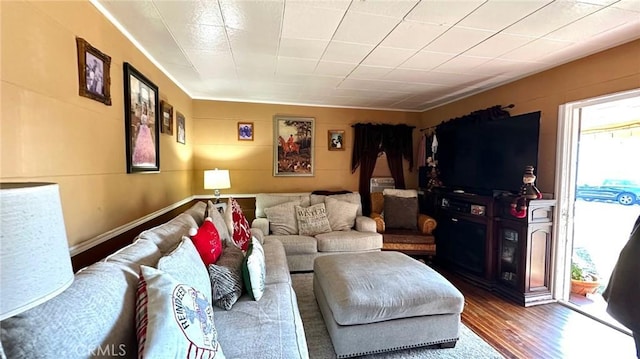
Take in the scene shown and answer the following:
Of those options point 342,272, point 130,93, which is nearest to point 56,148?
point 130,93

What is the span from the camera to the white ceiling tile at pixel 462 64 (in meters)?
2.60

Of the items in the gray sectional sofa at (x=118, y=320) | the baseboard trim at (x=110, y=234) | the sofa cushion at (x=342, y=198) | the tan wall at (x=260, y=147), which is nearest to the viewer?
the gray sectional sofa at (x=118, y=320)

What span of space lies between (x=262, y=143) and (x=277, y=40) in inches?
92.3

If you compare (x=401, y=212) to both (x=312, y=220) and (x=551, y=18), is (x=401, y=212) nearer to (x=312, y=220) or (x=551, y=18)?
(x=312, y=220)

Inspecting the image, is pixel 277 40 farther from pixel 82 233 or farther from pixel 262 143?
pixel 262 143

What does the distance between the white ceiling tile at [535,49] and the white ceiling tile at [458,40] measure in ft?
1.52

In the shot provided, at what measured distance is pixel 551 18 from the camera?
6.11 ft

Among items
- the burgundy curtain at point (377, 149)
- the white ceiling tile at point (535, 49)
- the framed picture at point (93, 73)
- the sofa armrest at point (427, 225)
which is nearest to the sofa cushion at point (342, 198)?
the burgundy curtain at point (377, 149)

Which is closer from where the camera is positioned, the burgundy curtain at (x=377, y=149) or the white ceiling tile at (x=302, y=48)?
the white ceiling tile at (x=302, y=48)

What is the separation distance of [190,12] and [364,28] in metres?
1.24

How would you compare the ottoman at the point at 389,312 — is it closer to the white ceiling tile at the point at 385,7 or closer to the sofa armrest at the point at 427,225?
the sofa armrest at the point at 427,225

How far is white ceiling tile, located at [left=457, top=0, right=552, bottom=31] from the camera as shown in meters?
1.70

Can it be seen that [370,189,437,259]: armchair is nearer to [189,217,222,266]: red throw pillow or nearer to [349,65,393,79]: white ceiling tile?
[349,65,393,79]: white ceiling tile

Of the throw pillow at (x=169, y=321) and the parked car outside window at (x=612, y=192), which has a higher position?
the parked car outside window at (x=612, y=192)
